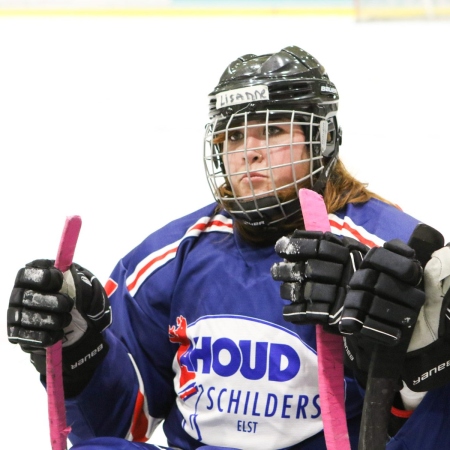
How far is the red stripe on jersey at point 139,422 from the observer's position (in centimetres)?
206

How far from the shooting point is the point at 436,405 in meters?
1.64

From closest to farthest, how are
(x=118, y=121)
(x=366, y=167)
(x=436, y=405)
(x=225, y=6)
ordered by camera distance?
1. (x=436, y=405)
2. (x=366, y=167)
3. (x=118, y=121)
4. (x=225, y=6)

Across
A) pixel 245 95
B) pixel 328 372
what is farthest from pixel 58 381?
pixel 245 95

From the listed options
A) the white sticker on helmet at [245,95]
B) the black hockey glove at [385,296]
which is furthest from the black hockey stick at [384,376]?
the white sticker on helmet at [245,95]

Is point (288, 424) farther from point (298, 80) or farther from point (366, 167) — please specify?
point (366, 167)

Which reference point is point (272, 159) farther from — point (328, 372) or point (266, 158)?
point (328, 372)

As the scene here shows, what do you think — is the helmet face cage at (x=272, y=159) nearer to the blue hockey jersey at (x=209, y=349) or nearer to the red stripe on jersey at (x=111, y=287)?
the blue hockey jersey at (x=209, y=349)

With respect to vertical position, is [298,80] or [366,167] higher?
[298,80]

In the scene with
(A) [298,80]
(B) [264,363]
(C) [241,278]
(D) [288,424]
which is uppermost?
(A) [298,80]

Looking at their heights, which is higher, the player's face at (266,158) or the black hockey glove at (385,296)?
the player's face at (266,158)

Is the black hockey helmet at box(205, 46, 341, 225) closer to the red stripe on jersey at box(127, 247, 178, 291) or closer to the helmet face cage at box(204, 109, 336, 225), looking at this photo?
the helmet face cage at box(204, 109, 336, 225)

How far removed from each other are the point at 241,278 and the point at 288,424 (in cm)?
30

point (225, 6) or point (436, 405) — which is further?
point (225, 6)

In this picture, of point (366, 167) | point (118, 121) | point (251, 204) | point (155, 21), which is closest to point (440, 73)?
point (366, 167)
